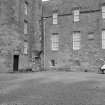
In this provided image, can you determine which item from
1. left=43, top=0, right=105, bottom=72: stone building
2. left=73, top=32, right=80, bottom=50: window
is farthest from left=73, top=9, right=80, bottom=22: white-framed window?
left=73, top=32, right=80, bottom=50: window

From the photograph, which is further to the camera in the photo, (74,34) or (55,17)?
(55,17)

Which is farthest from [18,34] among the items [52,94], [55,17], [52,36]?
[52,94]

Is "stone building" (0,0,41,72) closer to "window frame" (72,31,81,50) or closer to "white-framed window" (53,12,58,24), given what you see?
"white-framed window" (53,12,58,24)

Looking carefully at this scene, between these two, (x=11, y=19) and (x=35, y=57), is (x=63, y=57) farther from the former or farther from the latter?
(x=11, y=19)

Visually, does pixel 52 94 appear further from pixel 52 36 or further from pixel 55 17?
pixel 55 17

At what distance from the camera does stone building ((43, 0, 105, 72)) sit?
83.4 ft

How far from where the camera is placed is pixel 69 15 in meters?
27.3

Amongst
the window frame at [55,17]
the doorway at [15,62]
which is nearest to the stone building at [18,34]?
the doorway at [15,62]

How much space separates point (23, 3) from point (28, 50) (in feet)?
21.6

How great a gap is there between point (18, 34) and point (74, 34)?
323 inches

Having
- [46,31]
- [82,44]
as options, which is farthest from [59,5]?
[82,44]

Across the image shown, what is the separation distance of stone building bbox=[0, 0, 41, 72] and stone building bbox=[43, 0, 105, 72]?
174cm

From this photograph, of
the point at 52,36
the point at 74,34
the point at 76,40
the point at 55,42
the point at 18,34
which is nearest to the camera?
the point at 18,34

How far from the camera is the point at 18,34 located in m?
23.7
